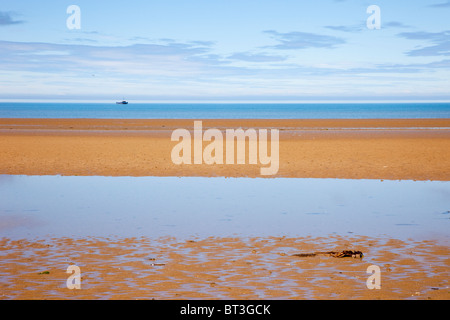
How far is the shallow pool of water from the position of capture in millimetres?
11125

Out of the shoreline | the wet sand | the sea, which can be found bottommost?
the wet sand

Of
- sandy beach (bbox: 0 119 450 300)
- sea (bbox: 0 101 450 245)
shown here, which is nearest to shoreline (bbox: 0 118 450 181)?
sea (bbox: 0 101 450 245)

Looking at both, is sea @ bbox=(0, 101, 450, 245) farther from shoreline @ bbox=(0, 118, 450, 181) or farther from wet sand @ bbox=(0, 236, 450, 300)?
shoreline @ bbox=(0, 118, 450, 181)

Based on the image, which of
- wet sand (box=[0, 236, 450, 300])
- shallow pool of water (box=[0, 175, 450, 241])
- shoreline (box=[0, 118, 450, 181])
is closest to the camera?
wet sand (box=[0, 236, 450, 300])

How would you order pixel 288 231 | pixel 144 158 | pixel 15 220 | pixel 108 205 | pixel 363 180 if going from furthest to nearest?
pixel 144 158 → pixel 363 180 → pixel 108 205 → pixel 15 220 → pixel 288 231

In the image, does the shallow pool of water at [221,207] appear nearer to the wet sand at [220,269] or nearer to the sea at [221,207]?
the sea at [221,207]

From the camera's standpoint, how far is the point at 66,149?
3017cm

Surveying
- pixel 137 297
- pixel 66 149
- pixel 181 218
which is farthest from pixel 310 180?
pixel 66 149

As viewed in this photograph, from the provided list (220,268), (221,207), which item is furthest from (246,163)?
(220,268)

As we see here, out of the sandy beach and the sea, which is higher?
the sea

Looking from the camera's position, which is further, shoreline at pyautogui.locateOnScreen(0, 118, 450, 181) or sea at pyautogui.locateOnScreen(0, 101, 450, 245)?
shoreline at pyautogui.locateOnScreen(0, 118, 450, 181)

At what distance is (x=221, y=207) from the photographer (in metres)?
13.7

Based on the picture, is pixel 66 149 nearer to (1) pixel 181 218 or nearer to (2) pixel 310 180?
(2) pixel 310 180
